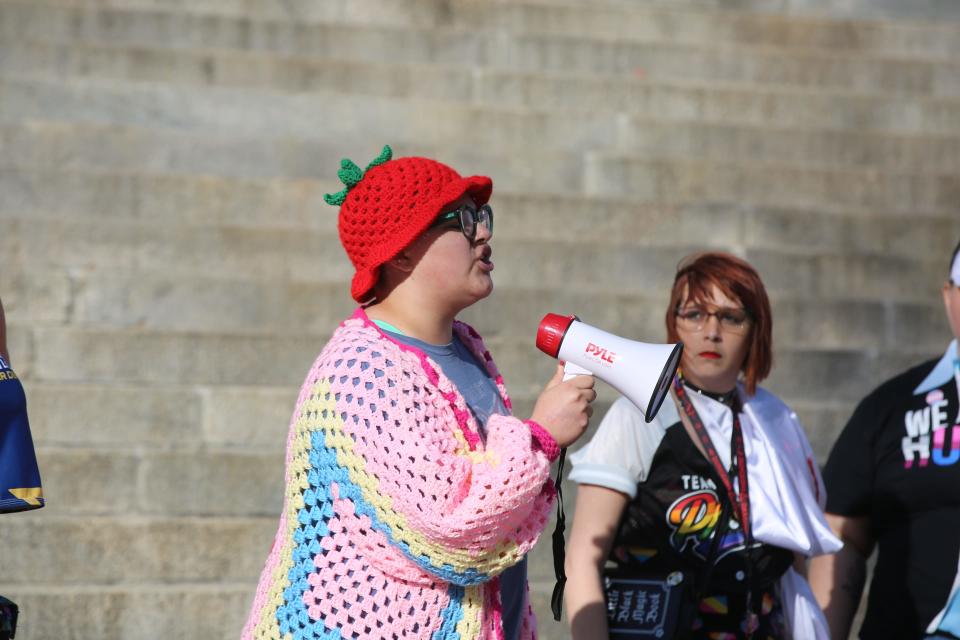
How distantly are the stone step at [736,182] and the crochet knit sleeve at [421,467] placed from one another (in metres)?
4.73

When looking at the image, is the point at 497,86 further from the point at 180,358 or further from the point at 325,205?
the point at 180,358

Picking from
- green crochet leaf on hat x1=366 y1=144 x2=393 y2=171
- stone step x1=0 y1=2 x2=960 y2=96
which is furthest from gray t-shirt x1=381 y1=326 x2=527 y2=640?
stone step x1=0 y1=2 x2=960 y2=96

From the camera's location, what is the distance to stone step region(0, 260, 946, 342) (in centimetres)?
584

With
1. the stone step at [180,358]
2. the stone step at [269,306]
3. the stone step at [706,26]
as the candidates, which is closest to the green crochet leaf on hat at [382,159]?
the stone step at [180,358]

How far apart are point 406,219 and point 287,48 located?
17.9 feet

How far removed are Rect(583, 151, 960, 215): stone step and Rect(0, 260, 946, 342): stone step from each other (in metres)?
1.01

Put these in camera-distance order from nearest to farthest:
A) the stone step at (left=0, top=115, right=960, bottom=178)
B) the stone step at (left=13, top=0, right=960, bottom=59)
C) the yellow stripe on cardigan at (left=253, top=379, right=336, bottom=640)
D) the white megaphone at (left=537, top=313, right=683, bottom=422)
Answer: the yellow stripe on cardigan at (left=253, top=379, right=336, bottom=640) → the white megaphone at (left=537, top=313, right=683, bottom=422) → the stone step at (left=0, top=115, right=960, bottom=178) → the stone step at (left=13, top=0, right=960, bottom=59)

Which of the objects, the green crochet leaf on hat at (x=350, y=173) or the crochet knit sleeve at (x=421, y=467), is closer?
the crochet knit sleeve at (x=421, y=467)

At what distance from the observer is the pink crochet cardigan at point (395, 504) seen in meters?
2.46

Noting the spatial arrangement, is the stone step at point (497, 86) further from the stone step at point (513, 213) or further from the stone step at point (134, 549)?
the stone step at point (134, 549)

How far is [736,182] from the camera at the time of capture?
23.5 ft

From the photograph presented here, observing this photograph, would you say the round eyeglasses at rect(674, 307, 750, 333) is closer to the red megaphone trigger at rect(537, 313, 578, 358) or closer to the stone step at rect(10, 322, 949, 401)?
the red megaphone trigger at rect(537, 313, 578, 358)

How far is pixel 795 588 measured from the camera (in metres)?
3.56

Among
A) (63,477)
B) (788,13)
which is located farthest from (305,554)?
(788,13)
